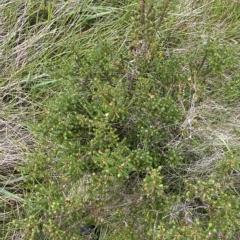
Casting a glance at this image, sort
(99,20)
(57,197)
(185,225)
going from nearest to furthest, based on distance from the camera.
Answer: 1. (185,225)
2. (57,197)
3. (99,20)

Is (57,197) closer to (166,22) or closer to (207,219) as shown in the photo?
(207,219)

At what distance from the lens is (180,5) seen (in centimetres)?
208

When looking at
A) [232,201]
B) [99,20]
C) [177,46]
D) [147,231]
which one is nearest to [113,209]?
[147,231]

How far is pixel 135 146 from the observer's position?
1648mm

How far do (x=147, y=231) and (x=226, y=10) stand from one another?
1.14 m

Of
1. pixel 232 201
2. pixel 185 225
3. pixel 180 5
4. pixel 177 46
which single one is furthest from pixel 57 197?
pixel 180 5

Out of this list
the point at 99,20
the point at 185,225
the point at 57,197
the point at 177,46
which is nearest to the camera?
the point at 185,225

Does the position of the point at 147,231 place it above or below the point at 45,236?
above

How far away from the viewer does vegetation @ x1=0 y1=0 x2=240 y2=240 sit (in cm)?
148

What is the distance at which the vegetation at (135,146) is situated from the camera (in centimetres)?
148

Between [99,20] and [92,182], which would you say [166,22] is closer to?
[99,20]

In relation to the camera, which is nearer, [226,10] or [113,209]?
[113,209]

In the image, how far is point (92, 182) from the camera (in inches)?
59.9

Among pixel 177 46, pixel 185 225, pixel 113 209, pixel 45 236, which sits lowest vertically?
pixel 45 236
